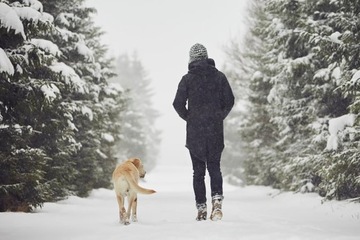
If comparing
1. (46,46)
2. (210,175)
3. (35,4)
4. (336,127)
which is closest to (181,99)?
(210,175)

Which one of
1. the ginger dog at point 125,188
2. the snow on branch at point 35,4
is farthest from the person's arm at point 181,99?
the snow on branch at point 35,4

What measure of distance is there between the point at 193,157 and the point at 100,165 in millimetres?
9379

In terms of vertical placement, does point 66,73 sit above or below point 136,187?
above

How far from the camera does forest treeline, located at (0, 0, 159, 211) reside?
6.18 metres

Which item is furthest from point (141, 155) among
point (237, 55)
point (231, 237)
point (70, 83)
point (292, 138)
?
point (231, 237)

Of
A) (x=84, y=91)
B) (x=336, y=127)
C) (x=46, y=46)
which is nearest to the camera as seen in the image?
(x=336, y=127)

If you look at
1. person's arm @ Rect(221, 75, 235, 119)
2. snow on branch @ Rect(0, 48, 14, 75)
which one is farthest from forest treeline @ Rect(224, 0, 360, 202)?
snow on branch @ Rect(0, 48, 14, 75)

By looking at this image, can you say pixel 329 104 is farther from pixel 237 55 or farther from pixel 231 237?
pixel 237 55

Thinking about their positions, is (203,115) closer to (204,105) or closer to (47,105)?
(204,105)

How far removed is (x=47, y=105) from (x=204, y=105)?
301 centimetres

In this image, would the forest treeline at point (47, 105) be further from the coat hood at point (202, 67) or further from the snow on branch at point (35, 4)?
the coat hood at point (202, 67)

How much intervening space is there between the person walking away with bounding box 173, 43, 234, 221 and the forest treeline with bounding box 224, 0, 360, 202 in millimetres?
2148

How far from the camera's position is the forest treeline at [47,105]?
6.18 meters

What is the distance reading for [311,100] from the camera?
1076 cm
